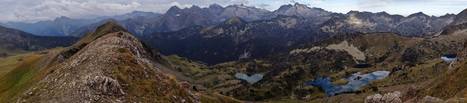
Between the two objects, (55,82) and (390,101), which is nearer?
(55,82)

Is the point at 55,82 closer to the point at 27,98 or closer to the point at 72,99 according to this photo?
the point at 27,98

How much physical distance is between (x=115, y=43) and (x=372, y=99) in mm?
81319

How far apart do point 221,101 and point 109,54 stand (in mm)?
99163

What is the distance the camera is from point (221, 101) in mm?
186375

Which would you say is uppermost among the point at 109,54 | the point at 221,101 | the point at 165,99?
→ the point at 109,54

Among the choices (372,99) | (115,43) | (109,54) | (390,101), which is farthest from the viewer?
(372,99)

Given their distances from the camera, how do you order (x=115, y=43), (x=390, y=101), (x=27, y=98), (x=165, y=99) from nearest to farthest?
(x=27, y=98) → (x=165, y=99) → (x=115, y=43) → (x=390, y=101)

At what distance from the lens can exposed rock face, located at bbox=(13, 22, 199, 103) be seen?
7556 centimetres

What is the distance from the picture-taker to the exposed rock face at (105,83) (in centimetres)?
7556

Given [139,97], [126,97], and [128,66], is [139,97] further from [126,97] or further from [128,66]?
[128,66]

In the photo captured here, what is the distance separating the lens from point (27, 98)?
7744cm

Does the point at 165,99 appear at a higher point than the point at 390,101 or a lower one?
higher

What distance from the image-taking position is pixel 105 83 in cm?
7725

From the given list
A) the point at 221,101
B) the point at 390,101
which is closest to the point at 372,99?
the point at 390,101
